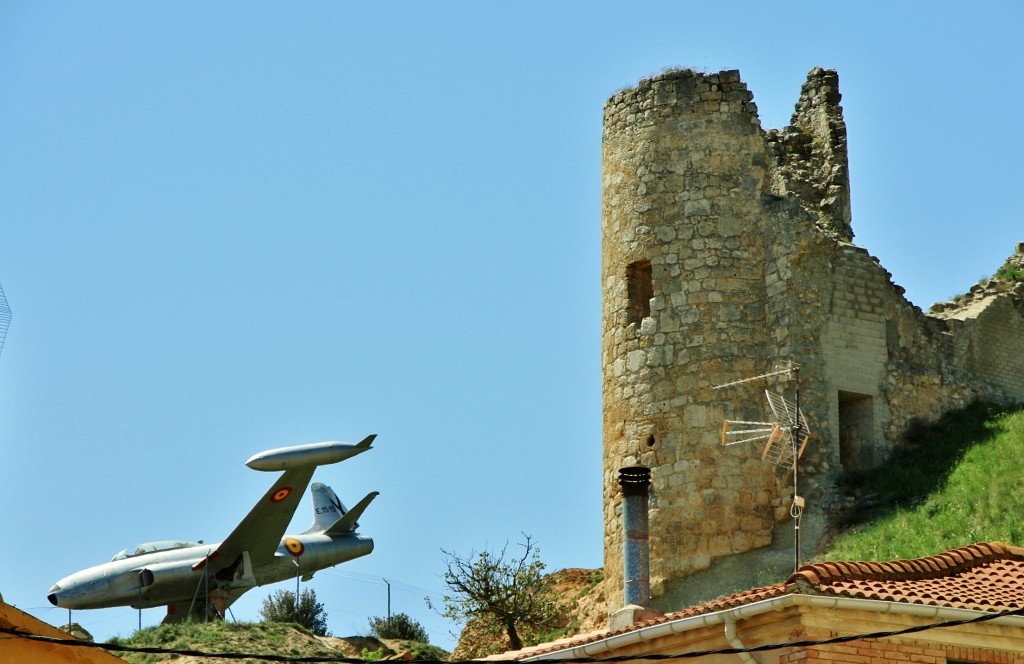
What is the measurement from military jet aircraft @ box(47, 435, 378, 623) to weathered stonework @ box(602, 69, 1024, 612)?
5608 mm

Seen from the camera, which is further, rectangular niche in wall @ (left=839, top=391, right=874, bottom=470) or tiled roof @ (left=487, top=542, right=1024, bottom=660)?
rectangular niche in wall @ (left=839, top=391, right=874, bottom=470)

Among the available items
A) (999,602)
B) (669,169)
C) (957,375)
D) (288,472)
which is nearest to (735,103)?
(669,169)

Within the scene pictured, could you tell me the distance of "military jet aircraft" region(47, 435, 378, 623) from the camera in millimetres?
31547

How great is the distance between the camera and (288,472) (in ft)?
106

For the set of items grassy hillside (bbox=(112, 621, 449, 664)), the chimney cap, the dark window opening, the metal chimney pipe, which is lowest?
grassy hillside (bbox=(112, 621, 449, 664))

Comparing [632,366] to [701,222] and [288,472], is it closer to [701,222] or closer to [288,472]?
[701,222]

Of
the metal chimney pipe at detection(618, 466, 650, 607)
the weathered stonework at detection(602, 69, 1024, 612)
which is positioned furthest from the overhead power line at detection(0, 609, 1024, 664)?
the weathered stonework at detection(602, 69, 1024, 612)

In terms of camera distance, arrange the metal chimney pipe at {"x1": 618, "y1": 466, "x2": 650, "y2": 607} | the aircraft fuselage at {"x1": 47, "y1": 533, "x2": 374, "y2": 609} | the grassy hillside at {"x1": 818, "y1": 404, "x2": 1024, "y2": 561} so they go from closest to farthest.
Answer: the metal chimney pipe at {"x1": 618, "y1": 466, "x2": 650, "y2": 607} < the grassy hillside at {"x1": 818, "y1": 404, "x2": 1024, "y2": 561} < the aircraft fuselage at {"x1": 47, "y1": 533, "x2": 374, "y2": 609}

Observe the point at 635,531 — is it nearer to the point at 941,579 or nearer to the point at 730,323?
the point at 941,579

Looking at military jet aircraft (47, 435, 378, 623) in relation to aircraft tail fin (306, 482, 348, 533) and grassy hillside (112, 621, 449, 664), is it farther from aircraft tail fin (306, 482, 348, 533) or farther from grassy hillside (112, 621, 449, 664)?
aircraft tail fin (306, 482, 348, 533)

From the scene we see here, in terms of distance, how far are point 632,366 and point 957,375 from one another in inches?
210

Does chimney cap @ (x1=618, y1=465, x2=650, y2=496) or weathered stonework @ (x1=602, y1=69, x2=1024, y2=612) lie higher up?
weathered stonework @ (x1=602, y1=69, x2=1024, y2=612)

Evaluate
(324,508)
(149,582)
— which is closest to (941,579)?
(149,582)

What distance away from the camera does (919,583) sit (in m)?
16.1
